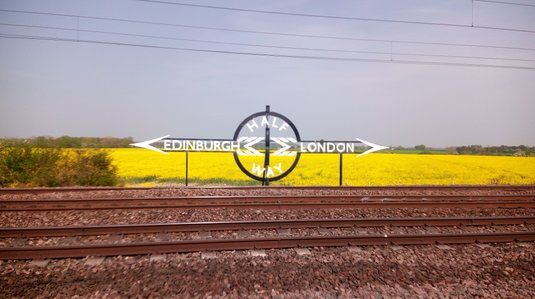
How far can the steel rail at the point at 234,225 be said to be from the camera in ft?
19.4

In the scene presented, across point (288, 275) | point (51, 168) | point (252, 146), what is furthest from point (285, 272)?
point (51, 168)

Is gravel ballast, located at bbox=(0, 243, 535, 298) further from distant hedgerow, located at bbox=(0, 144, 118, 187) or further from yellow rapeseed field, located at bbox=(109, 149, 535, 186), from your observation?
yellow rapeseed field, located at bbox=(109, 149, 535, 186)

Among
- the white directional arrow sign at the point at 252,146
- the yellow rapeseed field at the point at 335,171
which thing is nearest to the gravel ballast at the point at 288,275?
the white directional arrow sign at the point at 252,146

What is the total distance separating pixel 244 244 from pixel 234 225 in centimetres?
101

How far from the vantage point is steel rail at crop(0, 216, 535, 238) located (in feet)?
19.4

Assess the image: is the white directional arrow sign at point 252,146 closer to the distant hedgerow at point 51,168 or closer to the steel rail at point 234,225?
the distant hedgerow at point 51,168

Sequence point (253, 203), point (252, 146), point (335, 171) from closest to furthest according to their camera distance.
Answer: point (253, 203) < point (252, 146) < point (335, 171)

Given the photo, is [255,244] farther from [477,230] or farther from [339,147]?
[339,147]

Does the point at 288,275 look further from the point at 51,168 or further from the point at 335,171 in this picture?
the point at 335,171

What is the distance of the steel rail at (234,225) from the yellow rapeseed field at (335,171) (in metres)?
6.65

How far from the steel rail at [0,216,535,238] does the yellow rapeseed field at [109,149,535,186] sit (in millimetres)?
6652

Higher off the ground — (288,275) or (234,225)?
(234,225)

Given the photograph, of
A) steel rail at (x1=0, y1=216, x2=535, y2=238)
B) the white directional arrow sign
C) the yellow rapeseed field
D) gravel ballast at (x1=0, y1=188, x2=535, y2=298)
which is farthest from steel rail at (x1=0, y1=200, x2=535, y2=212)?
the yellow rapeseed field

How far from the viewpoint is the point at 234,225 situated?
20.9 ft
